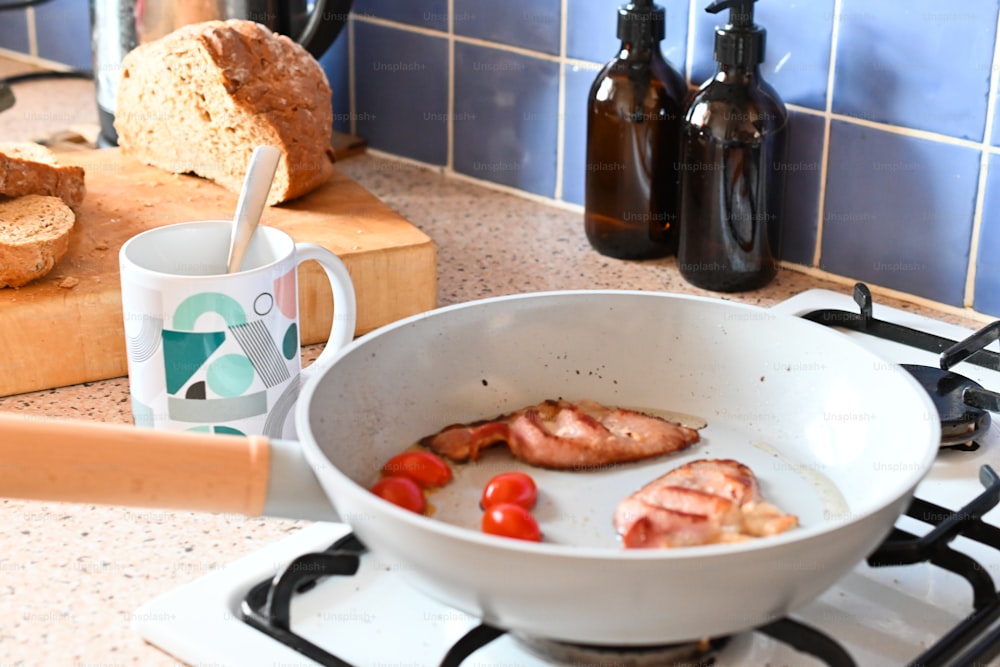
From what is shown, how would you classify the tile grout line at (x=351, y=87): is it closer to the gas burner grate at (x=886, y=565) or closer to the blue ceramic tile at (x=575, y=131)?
the blue ceramic tile at (x=575, y=131)

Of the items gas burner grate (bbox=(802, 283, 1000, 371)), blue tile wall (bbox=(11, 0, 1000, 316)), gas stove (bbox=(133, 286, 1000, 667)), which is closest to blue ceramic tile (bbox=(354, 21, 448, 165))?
blue tile wall (bbox=(11, 0, 1000, 316))

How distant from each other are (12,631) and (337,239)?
0.50m

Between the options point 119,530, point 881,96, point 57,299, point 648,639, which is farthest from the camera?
point 881,96

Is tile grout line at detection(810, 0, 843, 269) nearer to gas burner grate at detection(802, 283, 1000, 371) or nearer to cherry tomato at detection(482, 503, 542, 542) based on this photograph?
gas burner grate at detection(802, 283, 1000, 371)

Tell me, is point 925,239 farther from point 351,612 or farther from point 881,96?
point 351,612

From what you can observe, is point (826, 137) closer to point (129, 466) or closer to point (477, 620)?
point (477, 620)

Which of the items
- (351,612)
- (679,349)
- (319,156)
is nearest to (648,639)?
(351,612)

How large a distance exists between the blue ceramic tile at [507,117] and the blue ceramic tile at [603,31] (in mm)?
41

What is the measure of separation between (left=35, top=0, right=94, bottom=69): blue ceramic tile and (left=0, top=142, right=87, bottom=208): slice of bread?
2.05ft

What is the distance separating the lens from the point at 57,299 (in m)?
0.92

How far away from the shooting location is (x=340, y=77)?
146cm

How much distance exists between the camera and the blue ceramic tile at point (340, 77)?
144cm

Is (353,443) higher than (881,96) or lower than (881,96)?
lower

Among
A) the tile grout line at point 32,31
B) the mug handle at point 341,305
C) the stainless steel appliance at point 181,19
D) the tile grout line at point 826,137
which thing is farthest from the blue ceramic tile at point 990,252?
the tile grout line at point 32,31
